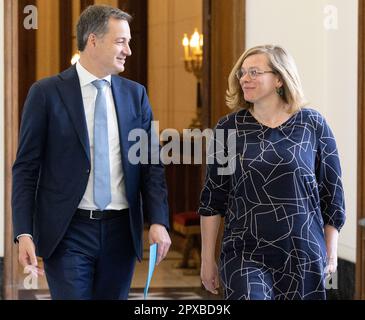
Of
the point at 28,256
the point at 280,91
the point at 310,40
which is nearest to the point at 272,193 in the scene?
the point at 280,91

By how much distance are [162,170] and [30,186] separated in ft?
1.68

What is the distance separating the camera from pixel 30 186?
367 centimetres

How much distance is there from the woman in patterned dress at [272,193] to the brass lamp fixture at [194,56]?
5464mm

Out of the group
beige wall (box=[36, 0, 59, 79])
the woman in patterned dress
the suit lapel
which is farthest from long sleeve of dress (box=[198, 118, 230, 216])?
beige wall (box=[36, 0, 59, 79])

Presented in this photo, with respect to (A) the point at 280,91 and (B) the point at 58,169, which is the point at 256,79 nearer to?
(A) the point at 280,91

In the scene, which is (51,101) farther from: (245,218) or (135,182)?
(245,218)

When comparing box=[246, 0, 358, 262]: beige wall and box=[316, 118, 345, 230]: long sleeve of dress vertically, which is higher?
box=[246, 0, 358, 262]: beige wall

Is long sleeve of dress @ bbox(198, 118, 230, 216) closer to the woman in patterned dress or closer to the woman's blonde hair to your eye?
the woman in patterned dress

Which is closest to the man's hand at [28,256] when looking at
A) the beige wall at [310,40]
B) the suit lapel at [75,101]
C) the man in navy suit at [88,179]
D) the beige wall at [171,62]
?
the man in navy suit at [88,179]

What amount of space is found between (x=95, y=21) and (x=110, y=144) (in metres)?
0.48

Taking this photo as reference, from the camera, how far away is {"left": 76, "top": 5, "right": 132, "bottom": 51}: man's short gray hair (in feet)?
12.4

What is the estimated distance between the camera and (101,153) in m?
3.69

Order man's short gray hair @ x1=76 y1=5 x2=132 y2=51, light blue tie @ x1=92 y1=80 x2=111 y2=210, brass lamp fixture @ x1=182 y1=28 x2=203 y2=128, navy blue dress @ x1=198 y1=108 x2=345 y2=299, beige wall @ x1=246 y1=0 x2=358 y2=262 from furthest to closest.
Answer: brass lamp fixture @ x1=182 y1=28 x2=203 y2=128 → beige wall @ x1=246 y1=0 x2=358 y2=262 → man's short gray hair @ x1=76 y1=5 x2=132 y2=51 → light blue tie @ x1=92 y1=80 x2=111 y2=210 → navy blue dress @ x1=198 y1=108 x2=345 y2=299

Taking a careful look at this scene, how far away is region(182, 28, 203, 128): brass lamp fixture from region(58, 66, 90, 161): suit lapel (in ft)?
17.9
